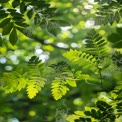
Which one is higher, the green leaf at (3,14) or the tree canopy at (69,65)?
the green leaf at (3,14)

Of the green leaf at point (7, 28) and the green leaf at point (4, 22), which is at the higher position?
the green leaf at point (4, 22)

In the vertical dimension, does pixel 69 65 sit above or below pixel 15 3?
below

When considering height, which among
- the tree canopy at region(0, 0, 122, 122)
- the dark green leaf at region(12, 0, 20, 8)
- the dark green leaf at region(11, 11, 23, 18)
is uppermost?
the dark green leaf at region(12, 0, 20, 8)

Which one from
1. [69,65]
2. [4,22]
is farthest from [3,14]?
[69,65]

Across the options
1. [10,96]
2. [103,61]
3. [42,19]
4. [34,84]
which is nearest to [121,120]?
[103,61]

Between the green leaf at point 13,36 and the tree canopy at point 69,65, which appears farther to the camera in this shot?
the green leaf at point 13,36

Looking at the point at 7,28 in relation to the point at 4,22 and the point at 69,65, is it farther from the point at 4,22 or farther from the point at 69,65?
the point at 69,65

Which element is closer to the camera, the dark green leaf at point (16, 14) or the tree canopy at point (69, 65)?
the tree canopy at point (69, 65)

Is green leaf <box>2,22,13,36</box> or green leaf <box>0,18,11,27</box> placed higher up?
green leaf <box>0,18,11,27</box>

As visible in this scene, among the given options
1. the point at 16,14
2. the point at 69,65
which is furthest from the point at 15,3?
the point at 69,65

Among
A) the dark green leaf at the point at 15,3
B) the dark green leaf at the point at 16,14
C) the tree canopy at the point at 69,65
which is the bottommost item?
the tree canopy at the point at 69,65

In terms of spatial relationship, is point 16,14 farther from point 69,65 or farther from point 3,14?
point 69,65

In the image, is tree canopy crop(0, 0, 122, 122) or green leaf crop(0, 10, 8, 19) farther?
green leaf crop(0, 10, 8, 19)

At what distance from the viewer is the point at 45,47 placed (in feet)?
16.8
